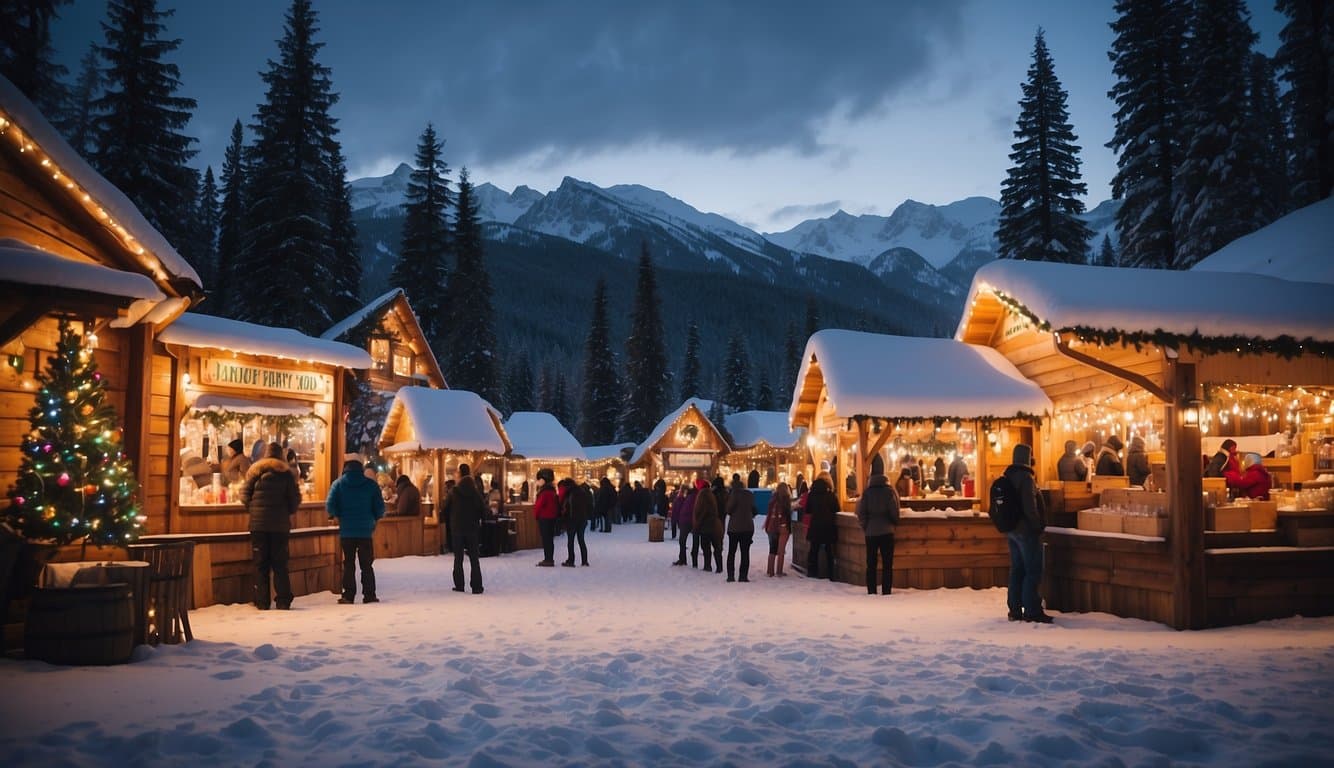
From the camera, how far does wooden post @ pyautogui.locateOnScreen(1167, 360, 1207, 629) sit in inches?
359

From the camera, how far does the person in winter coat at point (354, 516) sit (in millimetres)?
11008

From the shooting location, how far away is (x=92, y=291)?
7.73m

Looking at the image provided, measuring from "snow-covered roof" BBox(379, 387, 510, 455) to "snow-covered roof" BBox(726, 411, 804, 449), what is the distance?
2175 centimetres

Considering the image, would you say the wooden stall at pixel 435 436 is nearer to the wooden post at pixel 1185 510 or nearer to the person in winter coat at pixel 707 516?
the person in winter coat at pixel 707 516

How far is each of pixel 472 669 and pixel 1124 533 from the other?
24.6 ft

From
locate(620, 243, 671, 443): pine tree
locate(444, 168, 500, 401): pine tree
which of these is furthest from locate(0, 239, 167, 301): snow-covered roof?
locate(620, 243, 671, 443): pine tree

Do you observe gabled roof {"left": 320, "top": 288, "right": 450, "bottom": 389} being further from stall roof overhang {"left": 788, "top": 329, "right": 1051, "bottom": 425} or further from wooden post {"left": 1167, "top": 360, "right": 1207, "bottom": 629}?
wooden post {"left": 1167, "top": 360, "right": 1207, "bottom": 629}

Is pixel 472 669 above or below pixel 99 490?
below

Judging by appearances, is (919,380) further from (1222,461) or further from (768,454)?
(768,454)

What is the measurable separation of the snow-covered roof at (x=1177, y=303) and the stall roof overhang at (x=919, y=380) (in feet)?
8.70

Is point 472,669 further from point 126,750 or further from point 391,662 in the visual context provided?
point 126,750

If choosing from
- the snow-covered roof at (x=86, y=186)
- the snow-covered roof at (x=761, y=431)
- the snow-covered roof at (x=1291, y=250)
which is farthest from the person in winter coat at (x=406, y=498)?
the snow-covered roof at (x=761, y=431)

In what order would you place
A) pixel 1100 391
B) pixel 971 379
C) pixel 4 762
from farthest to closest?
1. pixel 971 379
2. pixel 1100 391
3. pixel 4 762

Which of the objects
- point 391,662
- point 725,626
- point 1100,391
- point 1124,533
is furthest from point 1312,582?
point 391,662
